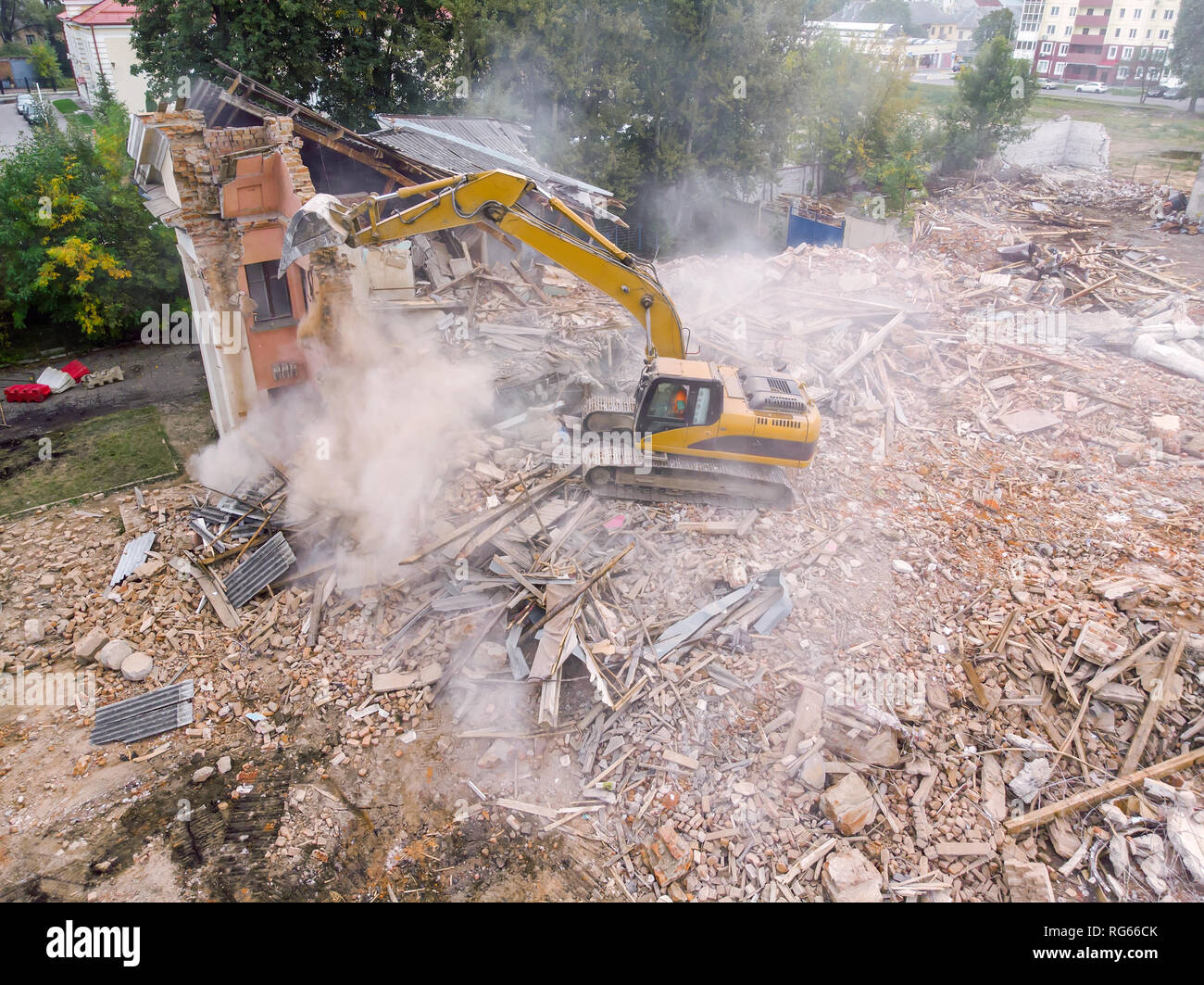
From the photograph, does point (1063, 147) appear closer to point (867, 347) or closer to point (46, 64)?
point (867, 347)

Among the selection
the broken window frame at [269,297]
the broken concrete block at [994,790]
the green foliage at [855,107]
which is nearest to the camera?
the broken concrete block at [994,790]

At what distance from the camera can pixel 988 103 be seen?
97.5 ft

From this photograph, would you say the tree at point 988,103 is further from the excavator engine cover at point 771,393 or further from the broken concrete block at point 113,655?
the broken concrete block at point 113,655

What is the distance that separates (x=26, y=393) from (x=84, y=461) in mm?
4429

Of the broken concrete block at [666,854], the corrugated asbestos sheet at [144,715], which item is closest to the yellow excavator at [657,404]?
the broken concrete block at [666,854]

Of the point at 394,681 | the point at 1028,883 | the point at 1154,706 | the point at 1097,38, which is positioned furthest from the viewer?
the point at 1097,38

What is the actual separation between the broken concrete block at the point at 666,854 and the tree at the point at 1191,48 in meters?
56.6

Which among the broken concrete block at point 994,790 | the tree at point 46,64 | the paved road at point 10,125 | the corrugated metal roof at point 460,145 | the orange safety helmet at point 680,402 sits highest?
the tree at point 46,64

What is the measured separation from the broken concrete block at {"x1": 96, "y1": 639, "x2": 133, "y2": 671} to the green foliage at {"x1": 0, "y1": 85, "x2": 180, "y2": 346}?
13505 millimetres

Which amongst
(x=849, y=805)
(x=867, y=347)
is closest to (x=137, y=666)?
(x=849, y=805)

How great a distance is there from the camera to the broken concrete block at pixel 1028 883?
6.56 m

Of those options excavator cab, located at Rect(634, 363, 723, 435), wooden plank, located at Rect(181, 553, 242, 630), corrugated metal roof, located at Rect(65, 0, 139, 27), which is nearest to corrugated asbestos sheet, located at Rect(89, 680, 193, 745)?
wooden plank, located at Rect(181, 553, 242, 630)

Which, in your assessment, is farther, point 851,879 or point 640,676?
point 640,676

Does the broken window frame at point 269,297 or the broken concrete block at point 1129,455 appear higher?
the broken window frame at point 269,297
